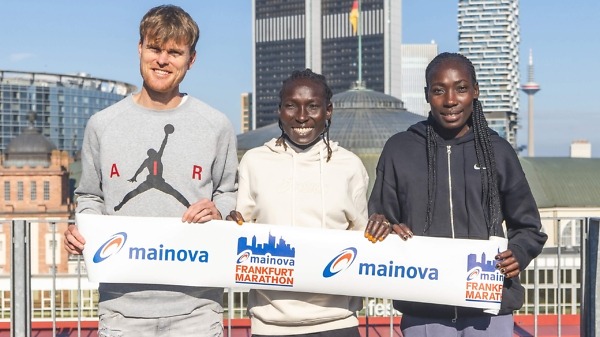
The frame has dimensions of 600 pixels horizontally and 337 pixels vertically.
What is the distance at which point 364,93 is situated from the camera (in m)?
74.8

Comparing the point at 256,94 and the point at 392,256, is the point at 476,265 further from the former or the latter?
the point at 256,94

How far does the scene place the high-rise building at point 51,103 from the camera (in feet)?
431

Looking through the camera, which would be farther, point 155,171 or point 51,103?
point 51,103

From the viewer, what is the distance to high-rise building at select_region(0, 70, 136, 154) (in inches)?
5177

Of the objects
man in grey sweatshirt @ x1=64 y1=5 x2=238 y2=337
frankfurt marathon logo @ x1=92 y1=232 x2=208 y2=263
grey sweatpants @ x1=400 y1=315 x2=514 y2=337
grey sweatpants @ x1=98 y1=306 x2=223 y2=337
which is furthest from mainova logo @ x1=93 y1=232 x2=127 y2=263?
grey sweatpants @ x1=400 y1=315 x2=514 y2=337

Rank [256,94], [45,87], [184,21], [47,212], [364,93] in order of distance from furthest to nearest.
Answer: [256,94], [45,87], [364,93], [47,212], [184,21]

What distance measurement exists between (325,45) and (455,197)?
16982cm

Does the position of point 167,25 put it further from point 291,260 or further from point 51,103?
point 51,103

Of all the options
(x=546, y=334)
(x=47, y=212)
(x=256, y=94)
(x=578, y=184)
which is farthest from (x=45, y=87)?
(x=546, y=334)

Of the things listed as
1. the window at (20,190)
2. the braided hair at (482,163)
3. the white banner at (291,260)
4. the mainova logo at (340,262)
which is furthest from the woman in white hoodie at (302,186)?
the window at (20,190)

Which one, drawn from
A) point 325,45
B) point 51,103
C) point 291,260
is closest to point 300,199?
point 291,260

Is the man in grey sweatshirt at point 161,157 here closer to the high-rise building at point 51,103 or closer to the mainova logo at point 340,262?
the mainova logo at point 340,262

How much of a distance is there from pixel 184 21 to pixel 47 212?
65960 millimetres

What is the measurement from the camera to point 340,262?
15.5ft
